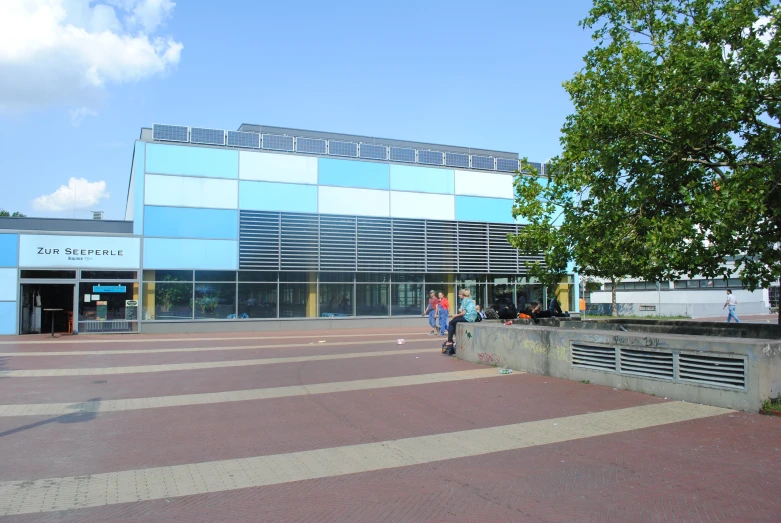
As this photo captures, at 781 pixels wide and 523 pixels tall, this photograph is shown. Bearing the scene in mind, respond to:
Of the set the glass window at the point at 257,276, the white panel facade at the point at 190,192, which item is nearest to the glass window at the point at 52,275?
the white panel facade at the point at 190,192

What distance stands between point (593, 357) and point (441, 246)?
1923cm

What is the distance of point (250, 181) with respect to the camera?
26266 mm

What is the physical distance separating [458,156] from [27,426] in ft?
83.8

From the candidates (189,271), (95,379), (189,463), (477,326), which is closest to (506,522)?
(189,463)

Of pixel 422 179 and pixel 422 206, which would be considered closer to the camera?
pixel 422 206

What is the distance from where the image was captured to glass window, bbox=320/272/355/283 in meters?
27.8

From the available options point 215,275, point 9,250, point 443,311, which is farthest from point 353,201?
point 9,250

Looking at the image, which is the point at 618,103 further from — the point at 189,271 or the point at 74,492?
the point at 189,271

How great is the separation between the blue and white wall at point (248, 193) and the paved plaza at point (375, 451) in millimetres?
13477

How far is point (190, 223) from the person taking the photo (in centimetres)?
2517

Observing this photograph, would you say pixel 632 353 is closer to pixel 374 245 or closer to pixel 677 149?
pixel 677 149

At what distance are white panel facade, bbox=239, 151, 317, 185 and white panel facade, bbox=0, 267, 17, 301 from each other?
31.1 ft

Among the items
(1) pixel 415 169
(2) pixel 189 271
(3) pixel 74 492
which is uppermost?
(1) pixel 415 169

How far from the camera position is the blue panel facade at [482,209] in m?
29.9
